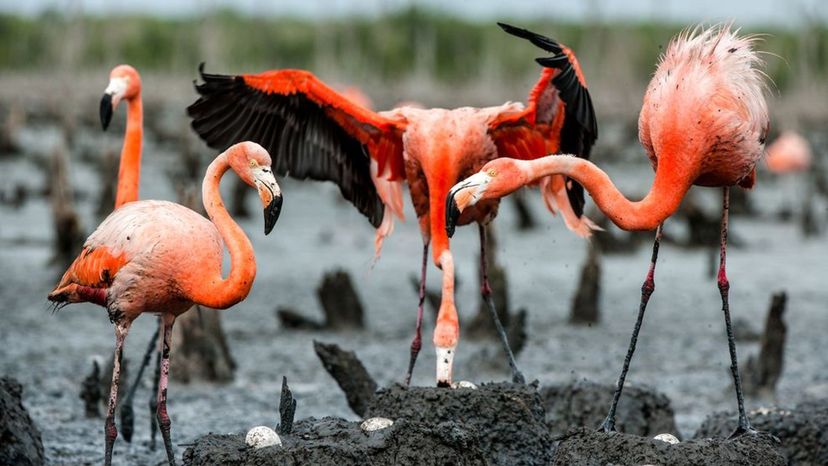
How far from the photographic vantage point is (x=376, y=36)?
40500 mm

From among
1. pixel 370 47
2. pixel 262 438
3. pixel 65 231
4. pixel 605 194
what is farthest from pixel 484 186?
pixel 370 47

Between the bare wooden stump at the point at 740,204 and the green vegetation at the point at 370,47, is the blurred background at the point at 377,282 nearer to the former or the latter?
the bare wooden stump at the point at 740,204

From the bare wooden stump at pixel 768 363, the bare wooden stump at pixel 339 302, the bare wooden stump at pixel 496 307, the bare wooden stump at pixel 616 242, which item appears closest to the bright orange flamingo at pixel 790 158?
the bare wooden stump at pixel 616 242

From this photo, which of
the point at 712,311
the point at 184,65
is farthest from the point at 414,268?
the point at 184,65

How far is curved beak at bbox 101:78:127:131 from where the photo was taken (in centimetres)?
660

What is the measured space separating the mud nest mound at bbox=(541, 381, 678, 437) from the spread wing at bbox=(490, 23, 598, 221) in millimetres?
1015

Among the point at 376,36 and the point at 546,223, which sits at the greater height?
the point at 376,36

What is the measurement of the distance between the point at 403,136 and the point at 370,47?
33.2 meters

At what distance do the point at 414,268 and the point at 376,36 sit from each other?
2771 cm

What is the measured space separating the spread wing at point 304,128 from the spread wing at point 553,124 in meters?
0.61

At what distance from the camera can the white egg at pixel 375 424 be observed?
5215 mm

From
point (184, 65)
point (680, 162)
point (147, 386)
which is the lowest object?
point (147, 386)

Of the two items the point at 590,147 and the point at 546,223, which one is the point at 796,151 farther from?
the point at 590,147

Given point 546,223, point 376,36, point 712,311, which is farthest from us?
point 376,36
